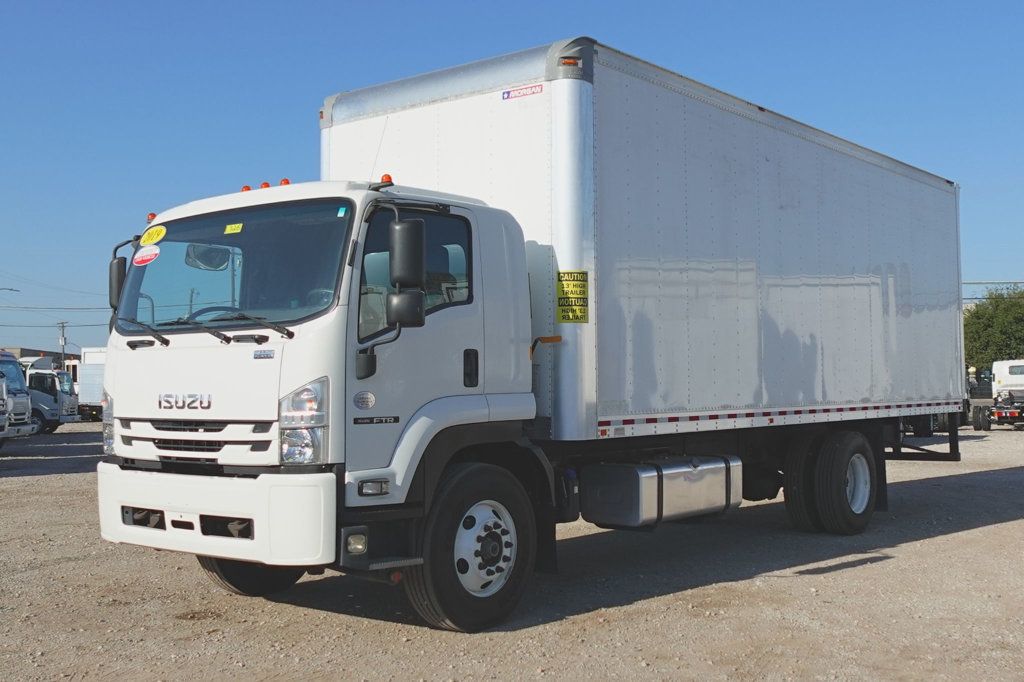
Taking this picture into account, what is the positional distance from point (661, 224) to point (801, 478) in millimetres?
3828

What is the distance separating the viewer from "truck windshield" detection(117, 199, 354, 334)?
625cm

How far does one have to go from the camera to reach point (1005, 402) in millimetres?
32125

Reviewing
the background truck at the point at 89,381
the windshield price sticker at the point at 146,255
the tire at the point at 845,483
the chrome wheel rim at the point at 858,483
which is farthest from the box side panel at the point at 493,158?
the background truck at the point at 89,381

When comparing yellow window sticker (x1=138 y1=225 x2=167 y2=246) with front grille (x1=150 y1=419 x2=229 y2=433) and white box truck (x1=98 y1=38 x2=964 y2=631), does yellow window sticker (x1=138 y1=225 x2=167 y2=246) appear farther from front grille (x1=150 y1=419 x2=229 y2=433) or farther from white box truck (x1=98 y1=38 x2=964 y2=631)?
front grille (x1=150 y1=419 x2=229 y2=433)

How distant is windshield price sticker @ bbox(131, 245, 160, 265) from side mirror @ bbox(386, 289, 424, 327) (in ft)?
6.48

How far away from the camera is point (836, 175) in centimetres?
1098

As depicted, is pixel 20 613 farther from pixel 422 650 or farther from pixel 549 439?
pixel 549 439

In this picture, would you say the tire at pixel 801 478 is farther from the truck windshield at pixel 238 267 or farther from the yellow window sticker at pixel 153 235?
the yellow window sticker at pixel 153 235

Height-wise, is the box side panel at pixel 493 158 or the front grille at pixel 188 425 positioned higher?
the box side panel at pixel 493 158

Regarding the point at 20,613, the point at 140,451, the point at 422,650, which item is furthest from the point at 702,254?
the point at 20,613

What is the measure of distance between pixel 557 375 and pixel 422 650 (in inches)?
84.5

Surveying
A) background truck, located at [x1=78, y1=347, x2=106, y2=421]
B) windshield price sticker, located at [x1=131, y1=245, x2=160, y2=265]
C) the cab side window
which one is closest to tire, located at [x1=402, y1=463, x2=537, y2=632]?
the cab side window

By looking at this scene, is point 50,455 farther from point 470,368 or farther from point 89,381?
point 470,368

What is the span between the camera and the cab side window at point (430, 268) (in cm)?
626
